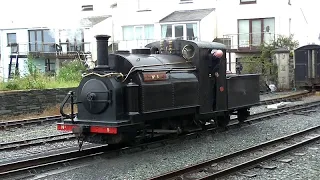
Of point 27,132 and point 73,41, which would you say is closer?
point 27,132

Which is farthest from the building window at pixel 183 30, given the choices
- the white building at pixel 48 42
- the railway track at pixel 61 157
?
the railway track at pixel 61 157

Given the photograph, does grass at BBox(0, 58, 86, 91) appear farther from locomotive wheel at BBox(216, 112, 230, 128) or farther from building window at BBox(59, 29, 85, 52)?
building window at BBox(59, 29, 85, 52)

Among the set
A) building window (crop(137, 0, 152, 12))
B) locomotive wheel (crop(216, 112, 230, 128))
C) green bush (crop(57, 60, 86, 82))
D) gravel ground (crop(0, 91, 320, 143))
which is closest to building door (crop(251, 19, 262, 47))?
building window (crop(137, 0, 152, 12))

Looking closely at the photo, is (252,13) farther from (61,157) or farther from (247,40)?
(61,157)

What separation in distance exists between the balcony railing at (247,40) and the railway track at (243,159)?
59.9ft

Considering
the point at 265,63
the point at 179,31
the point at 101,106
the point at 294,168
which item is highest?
the point at 179,31

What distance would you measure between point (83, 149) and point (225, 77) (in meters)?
4.11

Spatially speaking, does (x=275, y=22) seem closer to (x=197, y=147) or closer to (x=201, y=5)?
(x=201, y=5)

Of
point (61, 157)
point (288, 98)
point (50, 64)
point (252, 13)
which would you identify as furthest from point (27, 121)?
point (50, 64)

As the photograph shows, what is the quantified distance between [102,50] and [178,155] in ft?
8.50

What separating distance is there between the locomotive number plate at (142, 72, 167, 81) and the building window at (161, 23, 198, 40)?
68.2 ft

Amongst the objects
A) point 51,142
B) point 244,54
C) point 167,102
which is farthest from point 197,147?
point 244,54

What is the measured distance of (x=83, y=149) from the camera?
927cm

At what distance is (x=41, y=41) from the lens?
117ft
